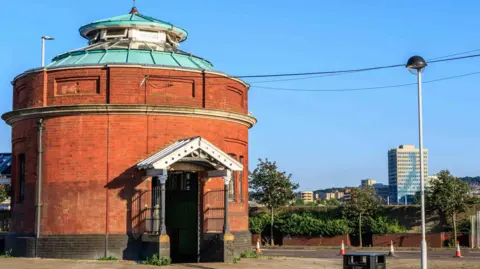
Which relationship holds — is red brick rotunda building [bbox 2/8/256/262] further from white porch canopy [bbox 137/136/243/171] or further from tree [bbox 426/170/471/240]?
tree [bbox 426/170/471/240]

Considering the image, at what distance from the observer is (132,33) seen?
31.1 metres

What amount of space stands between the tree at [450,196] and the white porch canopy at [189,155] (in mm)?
23657

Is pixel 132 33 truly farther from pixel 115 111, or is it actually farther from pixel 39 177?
pixel 39 177

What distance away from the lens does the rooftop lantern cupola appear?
1209 inches

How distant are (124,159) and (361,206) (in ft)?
83.4

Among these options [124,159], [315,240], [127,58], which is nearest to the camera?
[124,159]

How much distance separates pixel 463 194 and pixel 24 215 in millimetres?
29523

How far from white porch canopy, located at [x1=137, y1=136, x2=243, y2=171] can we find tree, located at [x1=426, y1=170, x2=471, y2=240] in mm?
23657

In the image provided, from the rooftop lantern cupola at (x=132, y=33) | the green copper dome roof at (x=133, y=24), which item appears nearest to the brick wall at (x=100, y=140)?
the rooftop lantern cupola at (x=132, y=33)

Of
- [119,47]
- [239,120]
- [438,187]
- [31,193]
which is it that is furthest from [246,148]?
[438,187]

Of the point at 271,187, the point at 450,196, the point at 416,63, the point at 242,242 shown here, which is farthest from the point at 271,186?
the point at 416,63

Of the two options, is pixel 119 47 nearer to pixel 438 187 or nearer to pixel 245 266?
pixel 245 266

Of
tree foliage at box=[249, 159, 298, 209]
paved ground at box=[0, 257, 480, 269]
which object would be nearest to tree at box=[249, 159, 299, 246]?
tree foliage at box=[249, 159, 298, 209]

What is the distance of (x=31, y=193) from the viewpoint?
28297 millimetres
